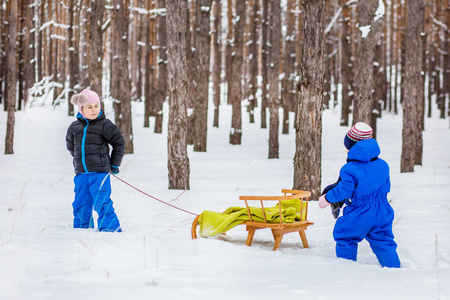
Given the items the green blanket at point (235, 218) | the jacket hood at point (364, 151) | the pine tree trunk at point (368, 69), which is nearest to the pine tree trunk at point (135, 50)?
the pine tree trunk at point (368, 69)

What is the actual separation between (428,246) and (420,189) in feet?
15.0

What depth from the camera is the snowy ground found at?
378 centimetres

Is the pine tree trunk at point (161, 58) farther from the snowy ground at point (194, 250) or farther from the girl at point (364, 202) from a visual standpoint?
the girl at point (364, 202)

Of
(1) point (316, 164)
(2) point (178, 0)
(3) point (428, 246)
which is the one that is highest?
(2) point (178, 0)

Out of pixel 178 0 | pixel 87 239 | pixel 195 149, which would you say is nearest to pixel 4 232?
pixel 87 239

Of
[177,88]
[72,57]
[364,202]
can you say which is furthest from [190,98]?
[364,202]

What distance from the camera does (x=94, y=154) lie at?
5.98m

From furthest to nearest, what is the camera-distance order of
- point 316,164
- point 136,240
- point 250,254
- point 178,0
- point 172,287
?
1. point 178,0
2. point 316,164
3. point 136,240
4. point 250,254
5. point 172,287

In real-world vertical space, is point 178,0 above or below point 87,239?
above

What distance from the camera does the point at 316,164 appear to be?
8594 mm

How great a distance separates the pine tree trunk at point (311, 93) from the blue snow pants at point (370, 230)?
337 centimetres

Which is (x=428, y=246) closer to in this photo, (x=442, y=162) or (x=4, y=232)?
(x=4, y=232)

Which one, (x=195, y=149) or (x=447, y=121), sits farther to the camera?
(x=447, y=121)

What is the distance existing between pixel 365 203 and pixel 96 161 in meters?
2.85
